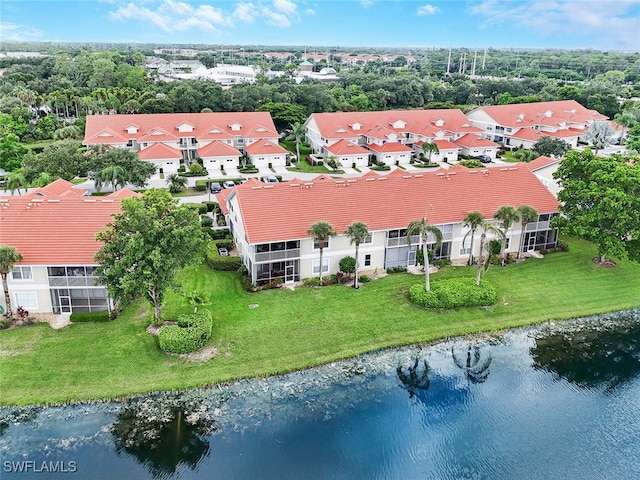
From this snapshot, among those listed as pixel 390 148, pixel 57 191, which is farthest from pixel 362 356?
pixel 390 148

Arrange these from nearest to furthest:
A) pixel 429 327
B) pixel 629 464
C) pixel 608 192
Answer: pixel 629 464 → pixel 429 327 → pixel 608 192

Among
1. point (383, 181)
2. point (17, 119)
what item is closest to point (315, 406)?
point (383, 181)

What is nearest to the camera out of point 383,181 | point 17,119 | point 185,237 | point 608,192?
point 185,237

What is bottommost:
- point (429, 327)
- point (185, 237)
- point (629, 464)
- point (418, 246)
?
point (629, 464)

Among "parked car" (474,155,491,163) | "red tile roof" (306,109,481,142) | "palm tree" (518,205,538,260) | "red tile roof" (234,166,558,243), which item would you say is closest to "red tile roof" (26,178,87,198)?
"red tile roof" (234,166,558,243)

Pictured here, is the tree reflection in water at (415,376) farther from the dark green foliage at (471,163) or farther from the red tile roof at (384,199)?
the dark green foliage at (471,163)

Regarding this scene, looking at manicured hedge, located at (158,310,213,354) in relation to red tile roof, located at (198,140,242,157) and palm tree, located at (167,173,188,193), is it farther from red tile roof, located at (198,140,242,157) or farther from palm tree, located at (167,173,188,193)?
red tile roof, located at (198,140,242,157)

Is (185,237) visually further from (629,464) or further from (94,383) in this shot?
(629,464)
